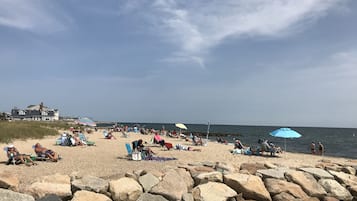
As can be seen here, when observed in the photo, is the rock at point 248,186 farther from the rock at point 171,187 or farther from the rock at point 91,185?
the rock at point 91,185

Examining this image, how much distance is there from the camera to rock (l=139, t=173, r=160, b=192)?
8.27 metres

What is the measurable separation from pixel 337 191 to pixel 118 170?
7.14 m

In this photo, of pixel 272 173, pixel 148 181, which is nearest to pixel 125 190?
pixel 148 181

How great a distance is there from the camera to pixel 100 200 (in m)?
7.37

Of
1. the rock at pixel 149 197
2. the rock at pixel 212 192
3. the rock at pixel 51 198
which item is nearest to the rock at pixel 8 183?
the rock at pixel 51 198

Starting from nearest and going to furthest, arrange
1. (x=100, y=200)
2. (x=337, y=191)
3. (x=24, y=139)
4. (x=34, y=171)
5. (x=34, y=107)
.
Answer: (x=100, y=200) → (x=337, y=191) → (x=34, y=171) → (x=24, y=139) → (x=34, y=107)

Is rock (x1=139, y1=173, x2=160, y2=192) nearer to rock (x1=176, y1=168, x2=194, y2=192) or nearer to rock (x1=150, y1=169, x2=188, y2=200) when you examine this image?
rock (x1=150, y1=169, x2=188, y2=200)

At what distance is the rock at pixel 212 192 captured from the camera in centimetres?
811

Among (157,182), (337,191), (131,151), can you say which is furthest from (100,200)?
(131,151)

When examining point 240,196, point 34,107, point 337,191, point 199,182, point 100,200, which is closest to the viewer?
point 100,200

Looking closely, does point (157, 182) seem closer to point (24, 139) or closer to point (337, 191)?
point (337, 191)

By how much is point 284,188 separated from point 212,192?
207 cm

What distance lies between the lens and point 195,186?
9078mm

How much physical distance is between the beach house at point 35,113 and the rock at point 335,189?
100 m
